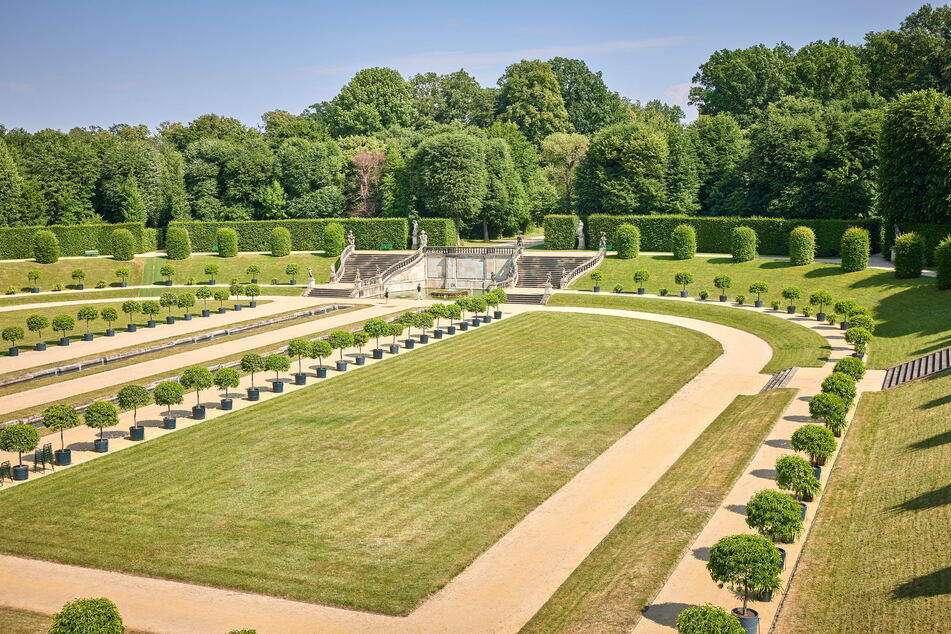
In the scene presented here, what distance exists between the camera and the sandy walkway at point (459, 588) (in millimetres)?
19422

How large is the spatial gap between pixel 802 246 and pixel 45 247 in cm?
7263

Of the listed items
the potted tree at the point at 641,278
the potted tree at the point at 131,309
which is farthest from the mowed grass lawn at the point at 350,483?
the potted tree at the point at 641,278

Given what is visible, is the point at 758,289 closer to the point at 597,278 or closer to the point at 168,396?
the point at 597,278

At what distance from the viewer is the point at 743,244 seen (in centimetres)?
7638

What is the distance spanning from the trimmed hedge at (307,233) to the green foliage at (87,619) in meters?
82.2

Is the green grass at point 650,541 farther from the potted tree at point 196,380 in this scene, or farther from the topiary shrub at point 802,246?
the topiary shrub at point 802,246

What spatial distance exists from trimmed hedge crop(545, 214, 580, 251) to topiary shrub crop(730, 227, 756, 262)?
727 inches

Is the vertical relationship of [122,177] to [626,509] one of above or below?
above

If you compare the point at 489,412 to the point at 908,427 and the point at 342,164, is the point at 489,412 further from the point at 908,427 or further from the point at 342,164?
the point at 342,164

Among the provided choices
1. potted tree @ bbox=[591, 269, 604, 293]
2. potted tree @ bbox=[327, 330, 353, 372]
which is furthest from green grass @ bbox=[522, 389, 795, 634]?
potted tree @ bbox=[591, 269, 604, 293]

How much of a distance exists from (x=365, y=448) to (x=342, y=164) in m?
81.5

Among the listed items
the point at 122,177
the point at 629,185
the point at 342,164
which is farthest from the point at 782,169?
the point at 122,177

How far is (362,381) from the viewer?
145 feet

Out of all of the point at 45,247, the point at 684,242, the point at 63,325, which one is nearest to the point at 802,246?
the point at 684,242
